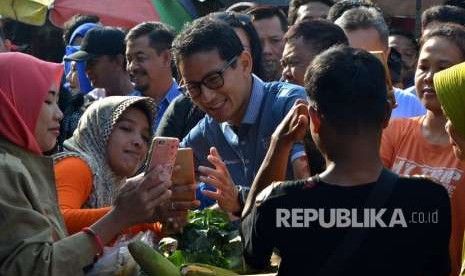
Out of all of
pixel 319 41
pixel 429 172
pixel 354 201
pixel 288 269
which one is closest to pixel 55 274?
pixel 288 269

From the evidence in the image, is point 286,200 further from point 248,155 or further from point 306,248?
point 248,155

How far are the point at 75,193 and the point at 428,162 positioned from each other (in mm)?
1551

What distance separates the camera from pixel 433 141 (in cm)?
461

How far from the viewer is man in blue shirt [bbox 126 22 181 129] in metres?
7.75

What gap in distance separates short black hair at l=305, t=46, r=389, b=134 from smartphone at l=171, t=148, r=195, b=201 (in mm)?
1101

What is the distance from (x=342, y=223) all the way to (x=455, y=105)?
31.7 inches

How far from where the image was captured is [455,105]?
4008 millimetres

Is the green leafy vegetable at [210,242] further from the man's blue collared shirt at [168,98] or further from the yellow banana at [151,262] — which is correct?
the man's blue collared shirt at [168,98]

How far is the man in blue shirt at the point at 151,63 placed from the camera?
7754 mm

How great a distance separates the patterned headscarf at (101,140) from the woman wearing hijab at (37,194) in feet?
1.29

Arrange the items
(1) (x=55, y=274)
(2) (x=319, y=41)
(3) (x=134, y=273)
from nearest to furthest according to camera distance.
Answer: (1) (x=55, y=274)
(3) (x=134, y=273)
(2) (x=319, y=41)

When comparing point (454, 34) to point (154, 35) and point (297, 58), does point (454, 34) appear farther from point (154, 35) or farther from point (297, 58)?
point (154, 35)

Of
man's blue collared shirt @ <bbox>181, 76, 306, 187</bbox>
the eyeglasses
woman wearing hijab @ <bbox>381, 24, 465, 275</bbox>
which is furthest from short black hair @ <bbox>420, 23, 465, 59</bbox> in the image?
the eyeglasses

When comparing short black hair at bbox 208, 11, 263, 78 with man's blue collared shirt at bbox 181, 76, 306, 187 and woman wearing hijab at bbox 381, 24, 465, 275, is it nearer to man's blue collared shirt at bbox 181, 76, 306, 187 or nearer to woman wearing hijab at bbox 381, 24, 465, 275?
man's blue collared shirt at bbox 181, 76, 306, 187
